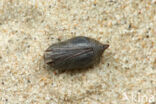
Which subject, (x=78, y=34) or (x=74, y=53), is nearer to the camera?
(x=74, y=53)

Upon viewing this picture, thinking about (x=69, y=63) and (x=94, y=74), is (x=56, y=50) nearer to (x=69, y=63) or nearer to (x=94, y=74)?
(x=69, y=63)

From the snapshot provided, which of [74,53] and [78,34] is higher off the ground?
[78,34]

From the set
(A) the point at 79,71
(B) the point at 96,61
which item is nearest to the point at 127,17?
(B) the point at 96,61
